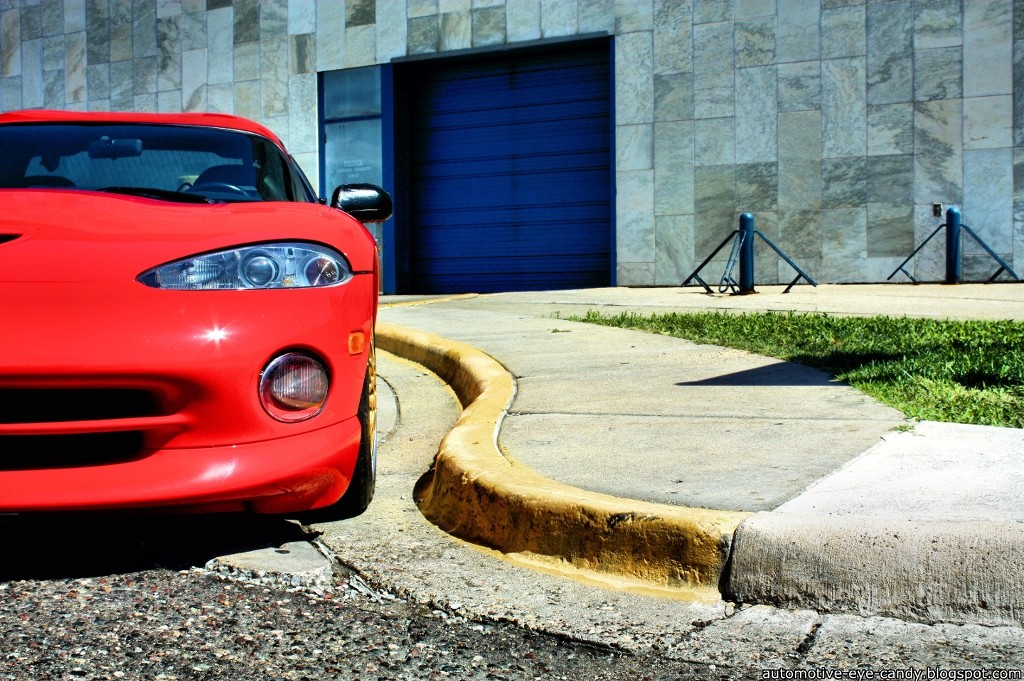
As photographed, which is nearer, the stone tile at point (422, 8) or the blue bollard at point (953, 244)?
the blue bollard at point (953, 244)

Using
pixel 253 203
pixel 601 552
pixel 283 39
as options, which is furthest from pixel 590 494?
pixel 283 39

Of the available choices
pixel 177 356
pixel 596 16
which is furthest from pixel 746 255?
pixel 177 356

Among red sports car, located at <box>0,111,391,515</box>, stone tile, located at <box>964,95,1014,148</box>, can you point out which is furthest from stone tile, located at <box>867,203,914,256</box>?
red sports car, located at <box>0,111,391,515</box>

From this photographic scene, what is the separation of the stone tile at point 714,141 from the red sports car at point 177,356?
12.7 m

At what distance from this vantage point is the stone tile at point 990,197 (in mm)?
14367

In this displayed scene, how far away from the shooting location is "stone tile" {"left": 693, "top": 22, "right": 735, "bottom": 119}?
50.6ft

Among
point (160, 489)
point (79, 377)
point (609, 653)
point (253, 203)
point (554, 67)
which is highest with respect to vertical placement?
point (554, 67)

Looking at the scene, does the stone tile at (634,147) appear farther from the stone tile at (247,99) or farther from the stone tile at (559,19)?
the stone tile at (247,99)

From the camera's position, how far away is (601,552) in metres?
3.00

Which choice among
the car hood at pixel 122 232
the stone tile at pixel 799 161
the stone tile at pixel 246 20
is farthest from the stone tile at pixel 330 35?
the car hood at pixel 122 232

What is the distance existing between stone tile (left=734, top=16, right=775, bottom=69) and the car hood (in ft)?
42.2

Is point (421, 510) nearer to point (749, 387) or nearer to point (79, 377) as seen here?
point (79, 377)

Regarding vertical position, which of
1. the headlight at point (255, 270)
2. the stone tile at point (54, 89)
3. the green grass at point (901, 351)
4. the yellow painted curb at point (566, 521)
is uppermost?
the stone tile at point (54, 89)

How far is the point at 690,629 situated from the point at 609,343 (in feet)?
15.1
